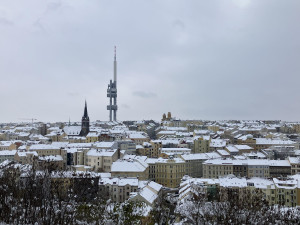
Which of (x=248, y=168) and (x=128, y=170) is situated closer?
(x=128, y=170)

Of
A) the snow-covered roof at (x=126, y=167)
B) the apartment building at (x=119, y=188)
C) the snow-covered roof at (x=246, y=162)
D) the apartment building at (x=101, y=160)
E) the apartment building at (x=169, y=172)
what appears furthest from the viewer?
the apartment building at (x=101, y=160)

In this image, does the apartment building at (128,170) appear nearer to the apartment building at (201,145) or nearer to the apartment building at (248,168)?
the apartment building at (248,168)

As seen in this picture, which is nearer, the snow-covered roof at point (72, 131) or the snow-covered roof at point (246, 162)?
the snow-covered roof at point (246, 162)

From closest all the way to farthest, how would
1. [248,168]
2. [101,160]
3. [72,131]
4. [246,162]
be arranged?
1. [248,168]
2. [246,162]
3. [101,160]
4. [72,131]

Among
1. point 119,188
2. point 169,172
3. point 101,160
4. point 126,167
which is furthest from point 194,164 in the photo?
point 119,188

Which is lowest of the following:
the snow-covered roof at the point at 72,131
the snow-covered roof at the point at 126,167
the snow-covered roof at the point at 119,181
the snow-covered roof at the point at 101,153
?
the snow-covered roof at the point at 119,181

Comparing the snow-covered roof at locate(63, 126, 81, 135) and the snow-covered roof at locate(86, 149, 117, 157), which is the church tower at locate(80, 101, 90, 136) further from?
the snow-covered roof at locate(86, 149, 117, 157)

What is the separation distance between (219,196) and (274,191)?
8419 millimetres

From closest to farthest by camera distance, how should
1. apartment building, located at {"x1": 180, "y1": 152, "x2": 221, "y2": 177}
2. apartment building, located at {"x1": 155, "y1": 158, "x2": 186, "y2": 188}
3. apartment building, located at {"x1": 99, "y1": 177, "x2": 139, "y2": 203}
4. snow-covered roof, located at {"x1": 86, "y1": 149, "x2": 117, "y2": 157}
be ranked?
1. apartment building, located at {"x1": 99, "y1": 177, "x2": 139, "y2": 203}
2. apartment building, located at {"x1": 155, "y1": 158, "x2": 186, "y2": 188}
3. snow-covered roof, located at {"x1": 86, "y1": 149, "x2": 117, "y2": 157}
4. apartment building, located at {"x1": 180, "y1": 152, "x2": 221, "y2": 177}

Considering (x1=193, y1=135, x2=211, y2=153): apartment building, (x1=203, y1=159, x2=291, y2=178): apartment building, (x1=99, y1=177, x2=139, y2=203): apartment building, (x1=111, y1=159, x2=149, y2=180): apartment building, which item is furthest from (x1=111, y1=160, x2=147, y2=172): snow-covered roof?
(x1=193, y1=135, x2=211, y2=153): apartment building

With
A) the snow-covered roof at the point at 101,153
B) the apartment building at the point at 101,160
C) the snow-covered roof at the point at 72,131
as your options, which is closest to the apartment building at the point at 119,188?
the apartment building at the point at 101,160

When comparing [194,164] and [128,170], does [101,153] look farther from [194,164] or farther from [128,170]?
[194,164]

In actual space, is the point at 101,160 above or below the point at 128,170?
above

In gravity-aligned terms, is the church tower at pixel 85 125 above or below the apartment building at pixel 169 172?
above
